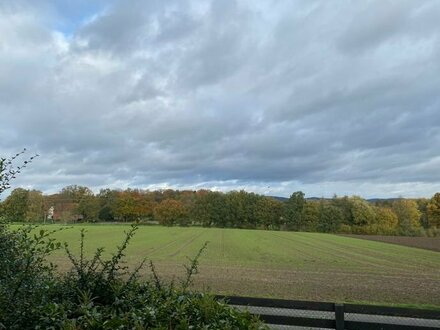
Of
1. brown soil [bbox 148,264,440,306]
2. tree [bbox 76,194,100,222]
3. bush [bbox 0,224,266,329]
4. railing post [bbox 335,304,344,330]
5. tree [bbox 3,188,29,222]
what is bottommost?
brown soil [bbox 148,264,440,306]

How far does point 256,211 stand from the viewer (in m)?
132

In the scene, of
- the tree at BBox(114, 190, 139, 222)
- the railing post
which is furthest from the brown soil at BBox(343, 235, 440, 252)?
the tree at BBox(114, 190, 139, 222)

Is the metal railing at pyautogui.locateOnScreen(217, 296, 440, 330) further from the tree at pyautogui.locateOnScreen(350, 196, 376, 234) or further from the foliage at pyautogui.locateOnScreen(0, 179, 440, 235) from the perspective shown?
the tree at pyautogui.locateOnScreen(350, 196, 376, 234)

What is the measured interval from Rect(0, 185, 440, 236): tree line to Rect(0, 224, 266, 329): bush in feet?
339

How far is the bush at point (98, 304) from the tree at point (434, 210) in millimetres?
111166

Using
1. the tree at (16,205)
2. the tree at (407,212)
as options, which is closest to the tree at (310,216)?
the tree at (407,212)

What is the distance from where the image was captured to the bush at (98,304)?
3.07 m

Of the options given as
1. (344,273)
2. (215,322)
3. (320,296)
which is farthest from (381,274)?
(215,322)

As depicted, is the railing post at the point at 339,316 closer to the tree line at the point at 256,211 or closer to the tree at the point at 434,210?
the tree line at the point at 256,211

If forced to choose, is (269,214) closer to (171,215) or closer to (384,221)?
(171,215)

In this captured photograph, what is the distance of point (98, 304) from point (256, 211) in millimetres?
129934

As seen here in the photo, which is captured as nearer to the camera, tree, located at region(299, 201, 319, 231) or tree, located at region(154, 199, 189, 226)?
tree, located at region(299, 201, 319, 231)

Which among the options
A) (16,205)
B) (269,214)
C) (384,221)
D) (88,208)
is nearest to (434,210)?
(384,221)

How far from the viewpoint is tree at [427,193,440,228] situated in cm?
10353
